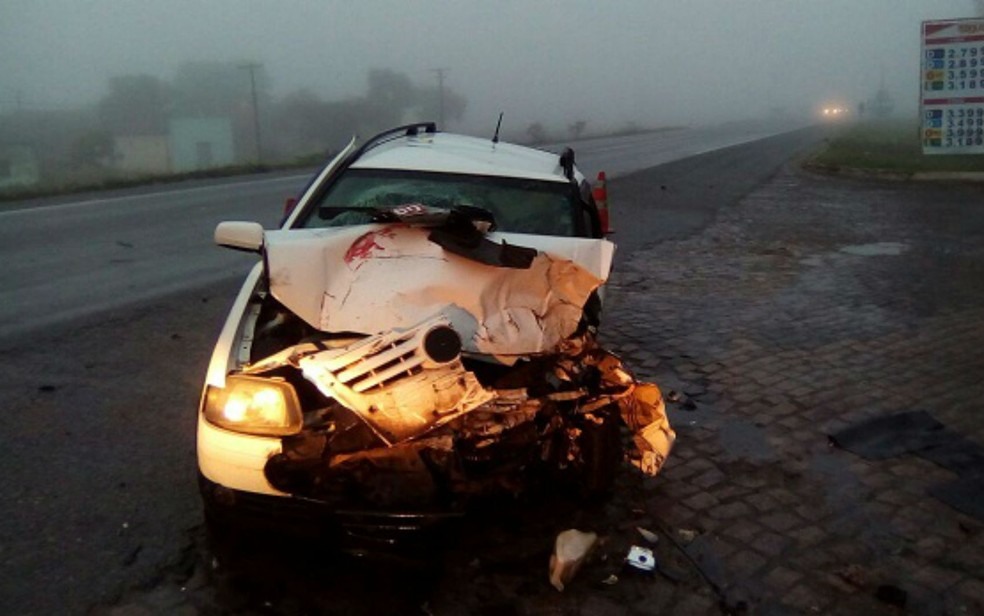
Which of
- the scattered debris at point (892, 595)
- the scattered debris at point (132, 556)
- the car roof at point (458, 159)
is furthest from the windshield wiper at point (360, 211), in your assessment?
the scattered debris at point (892, 595)

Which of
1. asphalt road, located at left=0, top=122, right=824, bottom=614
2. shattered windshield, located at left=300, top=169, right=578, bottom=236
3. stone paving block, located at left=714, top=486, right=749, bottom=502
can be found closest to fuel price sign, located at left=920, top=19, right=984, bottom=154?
asphalt road, located at left=0, top=122, right=824, bottom=614

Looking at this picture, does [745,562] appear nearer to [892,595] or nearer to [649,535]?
[649,535]

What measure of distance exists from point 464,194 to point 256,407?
2.21 meters

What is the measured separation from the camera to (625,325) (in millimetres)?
7344

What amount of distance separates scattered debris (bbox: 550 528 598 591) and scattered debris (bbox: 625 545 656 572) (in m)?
0.17

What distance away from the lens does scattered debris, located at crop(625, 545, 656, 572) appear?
11.0 feet

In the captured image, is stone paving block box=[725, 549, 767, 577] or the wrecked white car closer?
the wrecked white car

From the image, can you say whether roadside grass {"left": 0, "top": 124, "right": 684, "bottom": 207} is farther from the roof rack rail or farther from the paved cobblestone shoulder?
the roof rack rail

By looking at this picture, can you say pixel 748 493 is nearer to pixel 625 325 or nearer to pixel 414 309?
pixel 414 309

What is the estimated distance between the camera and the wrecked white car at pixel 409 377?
9.72 ft

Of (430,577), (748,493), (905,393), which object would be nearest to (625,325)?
(905,393)

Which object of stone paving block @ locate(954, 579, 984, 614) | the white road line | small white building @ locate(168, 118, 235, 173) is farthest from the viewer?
small white building @ locate(168, 118, 235, 173)

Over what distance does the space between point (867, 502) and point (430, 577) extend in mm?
2210

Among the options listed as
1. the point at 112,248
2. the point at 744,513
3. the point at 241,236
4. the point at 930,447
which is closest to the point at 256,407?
the point at 241,236
